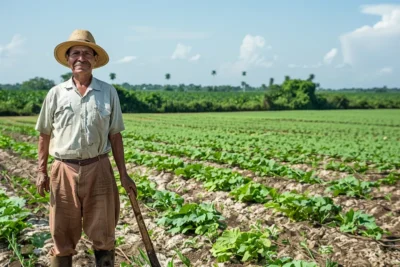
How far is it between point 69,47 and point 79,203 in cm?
135

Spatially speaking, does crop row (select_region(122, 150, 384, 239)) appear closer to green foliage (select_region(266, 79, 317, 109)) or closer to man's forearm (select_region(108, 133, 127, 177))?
man's forearm (select_region(108, 133, 127, 177))

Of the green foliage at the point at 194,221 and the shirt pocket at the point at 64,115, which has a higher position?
the shirt pocket at the point at 64,115

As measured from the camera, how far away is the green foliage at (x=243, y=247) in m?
4.88

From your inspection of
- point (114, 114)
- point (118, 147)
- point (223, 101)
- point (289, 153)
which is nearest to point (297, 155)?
point (289, 153)

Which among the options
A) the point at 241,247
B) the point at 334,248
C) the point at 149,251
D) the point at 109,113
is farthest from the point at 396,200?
the point at 109,113

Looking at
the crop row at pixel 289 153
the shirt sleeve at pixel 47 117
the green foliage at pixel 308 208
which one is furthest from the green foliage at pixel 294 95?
the shirt sleeve at pixel 47 117

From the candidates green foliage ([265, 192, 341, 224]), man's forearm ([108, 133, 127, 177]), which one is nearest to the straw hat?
man's forearm ([108, 133, 127, 177])

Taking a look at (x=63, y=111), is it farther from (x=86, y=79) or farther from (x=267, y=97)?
(x=267, y=97)

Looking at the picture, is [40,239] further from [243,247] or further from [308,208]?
[308,208]

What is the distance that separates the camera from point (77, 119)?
156 inches

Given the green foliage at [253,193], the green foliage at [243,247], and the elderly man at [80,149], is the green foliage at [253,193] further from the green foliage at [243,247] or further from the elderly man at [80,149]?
the elderly man at [80,149]

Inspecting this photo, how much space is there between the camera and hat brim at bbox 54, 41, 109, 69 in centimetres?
404

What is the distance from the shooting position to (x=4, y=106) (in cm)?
4103

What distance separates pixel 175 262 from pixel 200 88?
141 m
